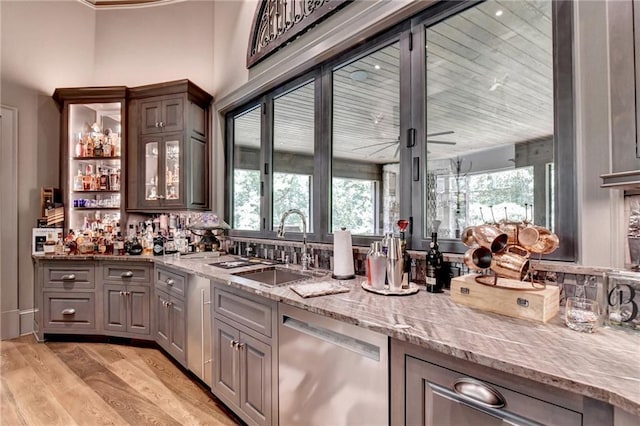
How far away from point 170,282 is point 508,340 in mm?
2552

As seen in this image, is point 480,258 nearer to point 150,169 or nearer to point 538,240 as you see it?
point 538,240

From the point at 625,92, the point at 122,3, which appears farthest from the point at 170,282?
the point at 122,3

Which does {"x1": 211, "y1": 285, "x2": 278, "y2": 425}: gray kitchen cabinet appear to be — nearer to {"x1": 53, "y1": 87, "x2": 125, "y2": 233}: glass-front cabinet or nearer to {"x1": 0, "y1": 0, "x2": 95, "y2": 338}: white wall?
{"x1": 53, "y1": 87, "x2": 125, "y2": 233}: glass-front cabinet

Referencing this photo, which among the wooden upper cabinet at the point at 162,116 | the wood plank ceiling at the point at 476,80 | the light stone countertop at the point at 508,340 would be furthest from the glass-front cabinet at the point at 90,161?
the light stone countertop at the point at 508,340

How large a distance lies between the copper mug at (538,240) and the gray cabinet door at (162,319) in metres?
2.71

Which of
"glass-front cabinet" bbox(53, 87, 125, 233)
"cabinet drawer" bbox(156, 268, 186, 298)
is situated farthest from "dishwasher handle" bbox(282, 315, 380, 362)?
Answer: "glass-front cabinet" bbox(53, 87, 125, 233)

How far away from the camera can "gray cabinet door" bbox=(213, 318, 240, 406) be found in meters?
1.89

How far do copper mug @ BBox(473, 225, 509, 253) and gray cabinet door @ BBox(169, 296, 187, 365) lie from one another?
2.24m

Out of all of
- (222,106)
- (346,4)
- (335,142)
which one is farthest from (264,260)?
(346,4)

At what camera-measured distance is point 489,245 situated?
126 cm

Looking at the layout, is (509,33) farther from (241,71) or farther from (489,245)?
(241,71)

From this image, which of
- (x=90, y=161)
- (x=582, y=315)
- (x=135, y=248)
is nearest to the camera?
(x=582, y=315)

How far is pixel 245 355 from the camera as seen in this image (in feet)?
5.93

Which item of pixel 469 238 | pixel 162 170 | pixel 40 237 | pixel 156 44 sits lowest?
pixel 40 237
